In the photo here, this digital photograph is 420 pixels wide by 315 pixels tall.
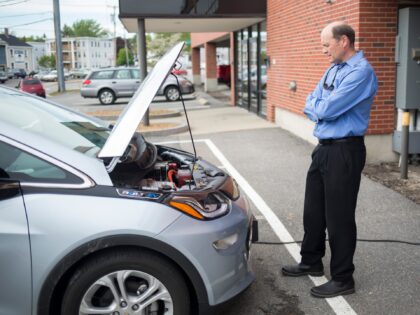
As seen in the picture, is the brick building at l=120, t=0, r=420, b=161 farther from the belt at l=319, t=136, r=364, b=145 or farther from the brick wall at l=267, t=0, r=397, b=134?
the belt at l=319, t=136, r=364, b=145

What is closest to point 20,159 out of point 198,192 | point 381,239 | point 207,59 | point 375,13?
point 198,192

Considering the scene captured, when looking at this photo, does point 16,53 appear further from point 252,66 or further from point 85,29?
point 252,66

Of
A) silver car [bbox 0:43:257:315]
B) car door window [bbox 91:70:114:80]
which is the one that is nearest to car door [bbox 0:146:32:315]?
silver car [bbox 0:43:257:315]

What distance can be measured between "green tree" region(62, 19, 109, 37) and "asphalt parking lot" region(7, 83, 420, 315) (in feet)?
437

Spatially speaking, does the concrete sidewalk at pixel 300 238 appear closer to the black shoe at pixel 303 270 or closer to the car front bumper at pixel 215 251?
the black shoe at pixel 303 270

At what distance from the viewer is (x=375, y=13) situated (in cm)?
750

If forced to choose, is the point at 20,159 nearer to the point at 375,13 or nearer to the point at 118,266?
the point at 118,266

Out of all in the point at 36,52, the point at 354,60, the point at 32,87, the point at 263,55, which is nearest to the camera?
the point at 354,60

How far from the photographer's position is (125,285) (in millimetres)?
2787

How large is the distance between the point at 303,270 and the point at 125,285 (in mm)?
1675

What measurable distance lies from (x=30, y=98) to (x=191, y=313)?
207 cm

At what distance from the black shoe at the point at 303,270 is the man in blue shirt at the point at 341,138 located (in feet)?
1.04

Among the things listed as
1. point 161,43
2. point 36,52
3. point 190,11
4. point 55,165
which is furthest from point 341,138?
point 36,52

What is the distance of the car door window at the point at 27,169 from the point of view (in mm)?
2740
